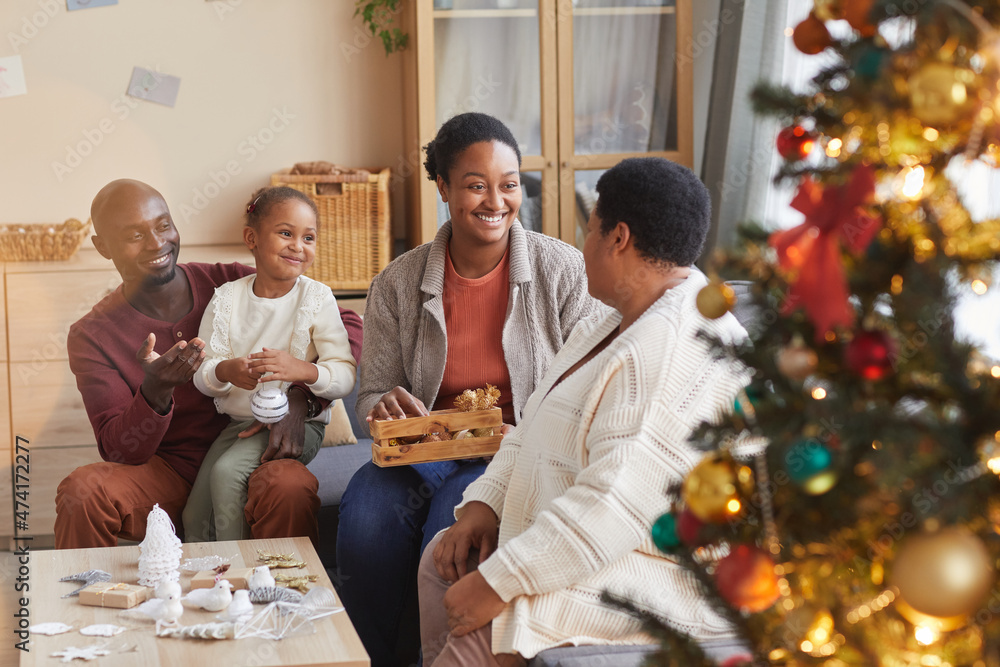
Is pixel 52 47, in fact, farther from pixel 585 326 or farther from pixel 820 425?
pixel 820 425

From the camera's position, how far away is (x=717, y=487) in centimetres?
67

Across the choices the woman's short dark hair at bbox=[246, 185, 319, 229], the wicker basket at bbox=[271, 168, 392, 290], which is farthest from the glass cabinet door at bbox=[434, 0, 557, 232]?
the woman's short dark hair at bbox=[246, 185, 319, 229]

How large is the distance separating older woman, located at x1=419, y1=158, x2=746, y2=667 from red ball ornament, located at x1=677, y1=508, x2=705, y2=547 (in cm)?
42

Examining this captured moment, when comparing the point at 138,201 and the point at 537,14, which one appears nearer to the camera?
the point at 138,201

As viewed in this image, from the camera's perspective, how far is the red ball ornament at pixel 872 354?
1.99 feet

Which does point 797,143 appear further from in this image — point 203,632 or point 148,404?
point 148,404

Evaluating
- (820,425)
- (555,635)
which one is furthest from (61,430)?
(820,425)

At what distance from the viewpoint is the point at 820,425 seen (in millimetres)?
621

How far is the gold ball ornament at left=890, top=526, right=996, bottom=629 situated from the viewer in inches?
22.3

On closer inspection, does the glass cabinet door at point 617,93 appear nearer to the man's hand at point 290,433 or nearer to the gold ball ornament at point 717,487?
the man's hand at point 290,433

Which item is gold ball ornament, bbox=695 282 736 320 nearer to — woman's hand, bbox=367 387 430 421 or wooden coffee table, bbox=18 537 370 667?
wooden coffee table, bbox=18 537 370 667

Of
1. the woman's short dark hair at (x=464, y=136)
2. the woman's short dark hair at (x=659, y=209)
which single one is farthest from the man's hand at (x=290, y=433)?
the woman's short dark hair at (x=659, y=209)

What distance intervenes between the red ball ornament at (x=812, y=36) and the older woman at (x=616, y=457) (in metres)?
0.47

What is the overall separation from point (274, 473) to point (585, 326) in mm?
838
